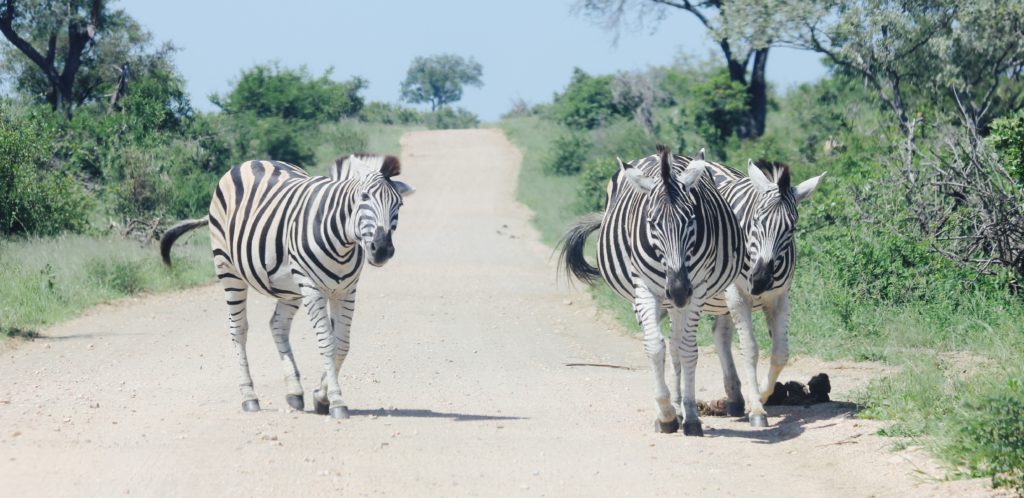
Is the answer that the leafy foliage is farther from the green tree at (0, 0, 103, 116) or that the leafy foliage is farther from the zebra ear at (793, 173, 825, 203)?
the zebra ear at (793, 173, 825, 203)

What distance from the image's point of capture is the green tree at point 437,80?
104 m

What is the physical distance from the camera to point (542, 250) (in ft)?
76.6

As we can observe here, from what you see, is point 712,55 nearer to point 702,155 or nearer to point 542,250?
point 542,250

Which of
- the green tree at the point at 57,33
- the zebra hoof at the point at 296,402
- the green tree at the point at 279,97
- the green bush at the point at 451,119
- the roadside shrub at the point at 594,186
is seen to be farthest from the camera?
the green bush at the point at 451,119

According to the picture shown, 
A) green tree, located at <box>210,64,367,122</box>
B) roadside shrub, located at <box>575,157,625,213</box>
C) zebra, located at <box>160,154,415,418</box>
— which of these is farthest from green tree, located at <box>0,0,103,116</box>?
zebra, located at <box>160,154,415,418</box>

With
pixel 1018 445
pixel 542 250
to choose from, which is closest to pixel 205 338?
pixel 1018 445

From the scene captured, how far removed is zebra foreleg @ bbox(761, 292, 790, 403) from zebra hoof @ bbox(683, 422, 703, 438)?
97 centimetres

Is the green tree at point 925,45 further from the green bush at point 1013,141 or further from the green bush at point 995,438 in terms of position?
the green bush at point 995,438

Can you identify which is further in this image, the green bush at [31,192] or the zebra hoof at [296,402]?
the green bush at [31,192]

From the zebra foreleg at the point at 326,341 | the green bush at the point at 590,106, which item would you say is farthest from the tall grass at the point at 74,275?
the green bush at the point at 590,106

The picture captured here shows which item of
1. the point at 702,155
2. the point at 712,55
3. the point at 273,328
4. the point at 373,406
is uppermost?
the point at 712,55

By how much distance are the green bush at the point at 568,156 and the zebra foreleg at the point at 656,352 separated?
29395 mm

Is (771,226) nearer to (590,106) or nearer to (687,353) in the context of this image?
(687,353)

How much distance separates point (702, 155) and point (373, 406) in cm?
304
